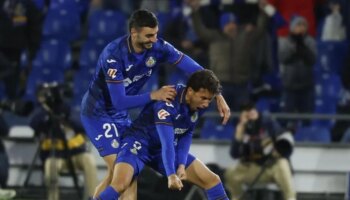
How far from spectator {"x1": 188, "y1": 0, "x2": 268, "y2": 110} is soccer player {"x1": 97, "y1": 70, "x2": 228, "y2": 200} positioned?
4.67 meters

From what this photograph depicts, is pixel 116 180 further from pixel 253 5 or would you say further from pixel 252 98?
pixel 253 5

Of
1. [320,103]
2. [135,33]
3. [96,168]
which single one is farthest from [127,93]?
[320,103]

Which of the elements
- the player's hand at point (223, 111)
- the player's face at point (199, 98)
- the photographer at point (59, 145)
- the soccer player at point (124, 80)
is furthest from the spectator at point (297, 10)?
the player's face at point (199, 98)

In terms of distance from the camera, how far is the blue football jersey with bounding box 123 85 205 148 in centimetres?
924

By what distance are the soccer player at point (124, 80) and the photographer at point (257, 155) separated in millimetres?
3183

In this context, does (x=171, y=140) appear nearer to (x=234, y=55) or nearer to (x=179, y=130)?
(x=179, y=130)

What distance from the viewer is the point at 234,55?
14.4 meters

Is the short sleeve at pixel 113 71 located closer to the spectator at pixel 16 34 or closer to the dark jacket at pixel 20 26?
the spectator at pixel 16 34

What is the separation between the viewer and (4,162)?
13.6 metres

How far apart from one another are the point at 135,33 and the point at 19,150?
5.22 meters

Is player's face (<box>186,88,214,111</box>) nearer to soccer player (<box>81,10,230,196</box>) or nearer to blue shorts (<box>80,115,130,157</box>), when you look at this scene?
soccer player (<box>81,10,230,196</box>)

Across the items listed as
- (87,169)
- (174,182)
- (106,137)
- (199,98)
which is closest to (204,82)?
(199,98)

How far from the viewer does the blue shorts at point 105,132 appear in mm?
9961

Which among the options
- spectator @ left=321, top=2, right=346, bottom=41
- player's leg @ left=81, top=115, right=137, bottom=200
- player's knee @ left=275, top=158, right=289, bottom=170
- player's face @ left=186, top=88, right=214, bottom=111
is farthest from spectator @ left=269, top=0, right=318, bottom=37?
player's face @ left=186, top=88, right=214, bottom=111
